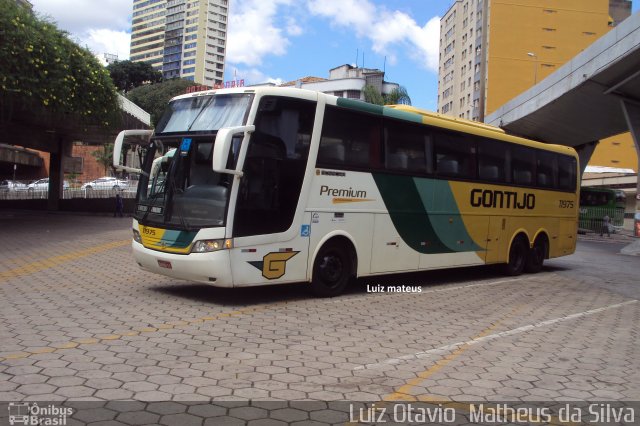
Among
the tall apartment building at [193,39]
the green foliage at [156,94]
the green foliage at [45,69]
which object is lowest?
the green foliage at [45,69]

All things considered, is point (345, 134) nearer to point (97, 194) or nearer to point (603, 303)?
point (603, 303)

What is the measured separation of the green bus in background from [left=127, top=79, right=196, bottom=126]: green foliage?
5251cm

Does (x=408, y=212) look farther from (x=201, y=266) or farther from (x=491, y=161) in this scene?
(x=201, y=266)

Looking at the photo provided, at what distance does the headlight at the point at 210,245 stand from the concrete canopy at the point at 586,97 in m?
20.1

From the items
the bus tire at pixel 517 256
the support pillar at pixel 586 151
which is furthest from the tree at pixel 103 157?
the bus tire at pixel 517 256

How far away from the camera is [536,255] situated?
14.6 meters

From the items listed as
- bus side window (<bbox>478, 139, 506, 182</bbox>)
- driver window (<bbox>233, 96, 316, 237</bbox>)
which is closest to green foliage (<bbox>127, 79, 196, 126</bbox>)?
bus side window (<bbox>478, 139, 506, 182</bbox>)

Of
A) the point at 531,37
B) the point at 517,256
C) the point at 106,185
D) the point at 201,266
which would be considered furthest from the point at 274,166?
the point at 531,37

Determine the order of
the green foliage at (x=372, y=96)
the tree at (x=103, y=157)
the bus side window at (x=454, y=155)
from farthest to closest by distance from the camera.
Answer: the tree at (x=103, y=157) < the green foliage at (x=372, y=96) < the bus side window at (x=454, y=155)

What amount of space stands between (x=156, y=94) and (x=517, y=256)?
234 feet

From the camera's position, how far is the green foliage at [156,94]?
250 ft

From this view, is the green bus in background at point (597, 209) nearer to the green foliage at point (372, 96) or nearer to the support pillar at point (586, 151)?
the support pillar at point (586, 151)

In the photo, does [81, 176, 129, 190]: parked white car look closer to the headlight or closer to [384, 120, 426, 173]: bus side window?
[384, 120, 426, 173]: bus side window

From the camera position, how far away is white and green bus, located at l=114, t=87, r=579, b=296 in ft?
26.1
